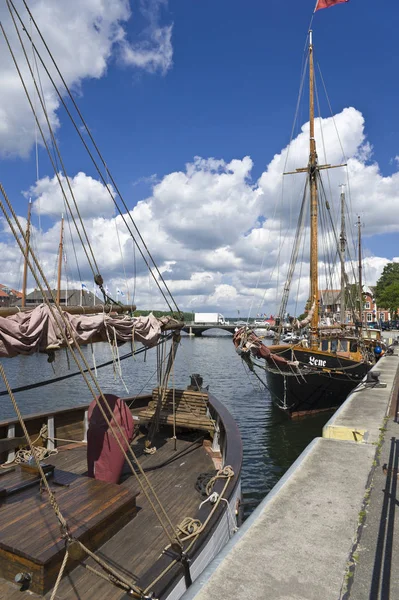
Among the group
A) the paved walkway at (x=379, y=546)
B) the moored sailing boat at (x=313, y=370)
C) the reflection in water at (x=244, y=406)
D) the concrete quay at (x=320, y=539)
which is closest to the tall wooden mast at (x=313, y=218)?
the moored sailing boat at (x=313, y=370)

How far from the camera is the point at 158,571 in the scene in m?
3.71

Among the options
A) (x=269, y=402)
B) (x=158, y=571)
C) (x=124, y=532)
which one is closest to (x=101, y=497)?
(x=124, y=532)

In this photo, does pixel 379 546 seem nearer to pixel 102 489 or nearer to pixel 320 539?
pixel 320 539

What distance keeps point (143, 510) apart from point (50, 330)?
2.94 m

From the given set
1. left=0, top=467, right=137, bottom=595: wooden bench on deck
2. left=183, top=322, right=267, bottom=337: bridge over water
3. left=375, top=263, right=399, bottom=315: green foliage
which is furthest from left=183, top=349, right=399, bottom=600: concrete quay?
left=183, top=322, right=267, bottom=337: bridge over water

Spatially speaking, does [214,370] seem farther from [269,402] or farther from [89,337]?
[89,337]

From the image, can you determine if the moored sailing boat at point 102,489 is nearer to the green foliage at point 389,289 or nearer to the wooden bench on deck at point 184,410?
the wooden bench on deck at point 184,410

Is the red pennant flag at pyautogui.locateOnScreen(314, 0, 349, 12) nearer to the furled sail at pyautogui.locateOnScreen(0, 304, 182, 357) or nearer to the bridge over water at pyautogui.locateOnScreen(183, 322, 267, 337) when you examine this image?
the furled sail at pyautogui.locateOnScreen(0, 304, 182, 357)

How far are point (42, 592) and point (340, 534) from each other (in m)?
2.97

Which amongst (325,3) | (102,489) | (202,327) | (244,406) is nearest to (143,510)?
(102,489)

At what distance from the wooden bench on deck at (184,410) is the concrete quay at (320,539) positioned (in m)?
3.56

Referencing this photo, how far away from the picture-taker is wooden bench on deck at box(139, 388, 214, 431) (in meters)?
8.96

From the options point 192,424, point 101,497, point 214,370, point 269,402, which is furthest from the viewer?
point 214,370

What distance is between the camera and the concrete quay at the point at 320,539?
2.88m
